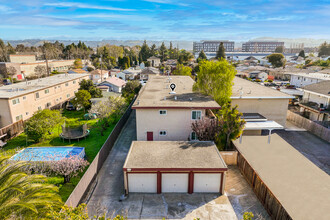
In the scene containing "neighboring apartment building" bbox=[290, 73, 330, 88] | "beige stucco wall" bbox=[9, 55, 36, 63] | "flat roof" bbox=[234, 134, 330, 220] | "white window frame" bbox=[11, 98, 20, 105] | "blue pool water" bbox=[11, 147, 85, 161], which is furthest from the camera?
"beige stucco wall" bbox=[9, 55, 36, 63]

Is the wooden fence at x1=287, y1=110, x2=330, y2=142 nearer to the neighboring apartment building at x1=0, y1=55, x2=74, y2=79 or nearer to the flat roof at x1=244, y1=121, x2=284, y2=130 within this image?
the flat roof at x1=244, y1=121, x2=284, y2=130

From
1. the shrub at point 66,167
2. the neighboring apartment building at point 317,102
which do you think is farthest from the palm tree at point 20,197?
the neighboring apartment building at point 317,102

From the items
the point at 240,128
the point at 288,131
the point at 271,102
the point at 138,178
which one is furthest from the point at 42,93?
the point at 288,131

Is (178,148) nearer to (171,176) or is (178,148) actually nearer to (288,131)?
(171,176)

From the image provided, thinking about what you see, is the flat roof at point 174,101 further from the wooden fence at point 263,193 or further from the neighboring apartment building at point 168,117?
the wooden fence at point 263,193

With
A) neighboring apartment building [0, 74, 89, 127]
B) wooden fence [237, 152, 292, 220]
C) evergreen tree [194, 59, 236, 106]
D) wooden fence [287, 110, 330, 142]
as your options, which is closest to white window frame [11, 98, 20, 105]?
neighboring apartment building [0, 74, 89, 127]
